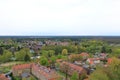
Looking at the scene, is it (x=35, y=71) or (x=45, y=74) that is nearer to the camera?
(x=45, y=74)

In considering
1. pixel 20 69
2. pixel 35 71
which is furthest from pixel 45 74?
pixel 20 69

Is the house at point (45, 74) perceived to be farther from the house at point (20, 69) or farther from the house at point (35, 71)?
the house at point (20, 69)

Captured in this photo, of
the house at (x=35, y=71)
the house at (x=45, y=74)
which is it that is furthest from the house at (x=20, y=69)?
the house at (x=45, y=74)

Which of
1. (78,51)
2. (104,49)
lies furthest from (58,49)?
(104,49)

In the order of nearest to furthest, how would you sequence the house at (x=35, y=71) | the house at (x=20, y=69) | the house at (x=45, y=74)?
the house at (x=45, y=74) → the house at (x=35, y=71) → the house at (x=20, y=69)

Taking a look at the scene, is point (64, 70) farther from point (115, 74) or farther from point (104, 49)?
point (104, 49)

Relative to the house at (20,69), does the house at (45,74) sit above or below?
above

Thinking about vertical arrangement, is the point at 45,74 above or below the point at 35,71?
above

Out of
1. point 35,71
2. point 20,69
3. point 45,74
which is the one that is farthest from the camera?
point 20,69

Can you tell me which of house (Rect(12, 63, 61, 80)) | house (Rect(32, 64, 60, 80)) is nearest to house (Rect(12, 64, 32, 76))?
house (Rect(12, 63, 61, 80))

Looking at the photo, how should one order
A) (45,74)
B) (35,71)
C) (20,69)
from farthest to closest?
(20,69) < (35,71) < (45,74)

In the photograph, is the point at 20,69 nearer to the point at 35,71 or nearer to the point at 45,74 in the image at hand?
the point at 35,71
